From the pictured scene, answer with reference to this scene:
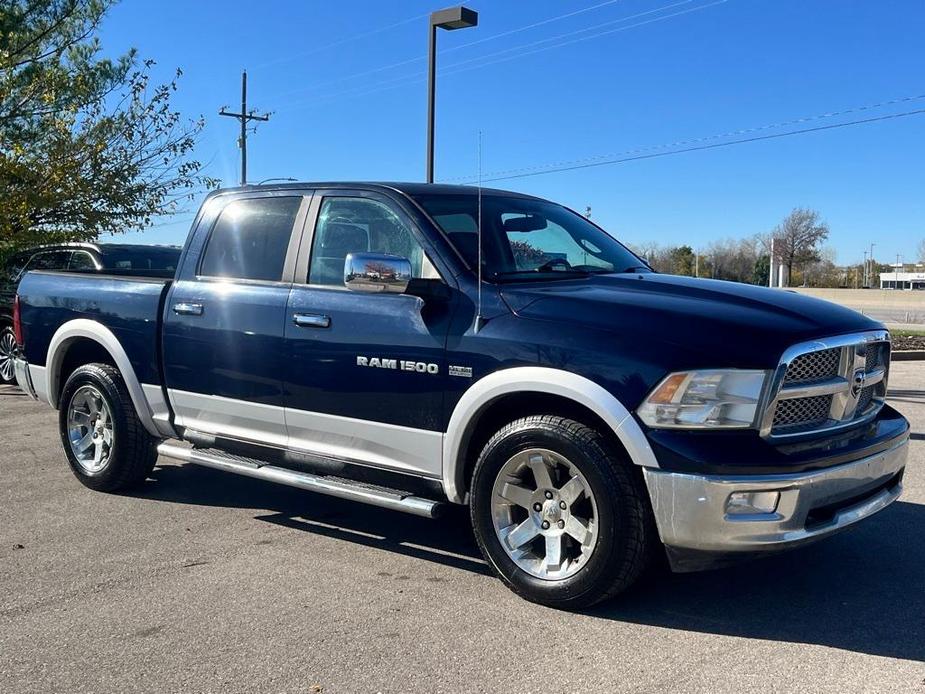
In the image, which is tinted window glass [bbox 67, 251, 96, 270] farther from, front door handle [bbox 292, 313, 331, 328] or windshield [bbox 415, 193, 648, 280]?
windshield [bbox 415, 193, 648, 280]

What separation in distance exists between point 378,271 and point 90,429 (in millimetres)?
3136

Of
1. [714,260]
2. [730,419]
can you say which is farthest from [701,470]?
[714,260]

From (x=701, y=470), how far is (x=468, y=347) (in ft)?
3.96

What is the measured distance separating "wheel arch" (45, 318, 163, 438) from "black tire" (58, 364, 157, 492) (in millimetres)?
81

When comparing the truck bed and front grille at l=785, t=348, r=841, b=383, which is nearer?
front grille at l=785, t=348, r=841, b=383

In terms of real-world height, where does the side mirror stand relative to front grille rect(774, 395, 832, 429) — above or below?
above

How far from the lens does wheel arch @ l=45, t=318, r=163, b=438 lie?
225 inches

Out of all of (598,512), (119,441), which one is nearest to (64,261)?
(119,441)

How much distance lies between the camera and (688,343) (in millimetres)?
3617

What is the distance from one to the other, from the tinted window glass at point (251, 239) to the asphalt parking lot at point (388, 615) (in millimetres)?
1529

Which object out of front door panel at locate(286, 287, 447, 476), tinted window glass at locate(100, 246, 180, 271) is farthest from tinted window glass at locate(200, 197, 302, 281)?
tinted window glass at locate(100, 246, 180, 271)

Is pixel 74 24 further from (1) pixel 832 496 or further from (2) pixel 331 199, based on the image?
(1) pixel 832 496

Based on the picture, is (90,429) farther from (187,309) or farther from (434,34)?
(434,34)

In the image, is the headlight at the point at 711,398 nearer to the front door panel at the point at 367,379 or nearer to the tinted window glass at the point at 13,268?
the front door panel at the point at 367,379
